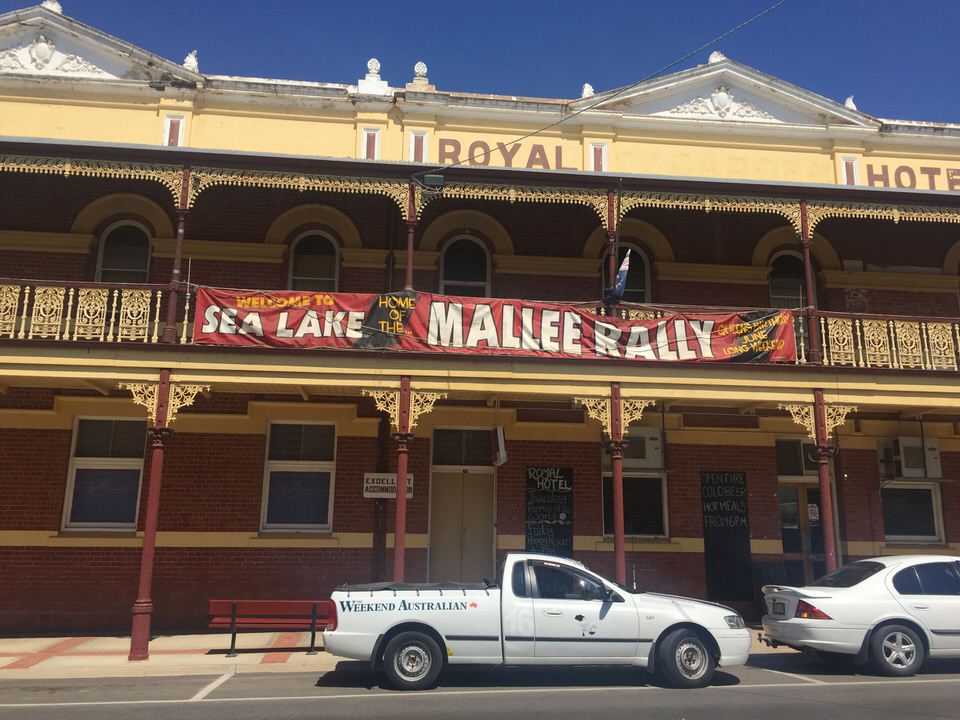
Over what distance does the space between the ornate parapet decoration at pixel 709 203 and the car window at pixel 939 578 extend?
213 inches

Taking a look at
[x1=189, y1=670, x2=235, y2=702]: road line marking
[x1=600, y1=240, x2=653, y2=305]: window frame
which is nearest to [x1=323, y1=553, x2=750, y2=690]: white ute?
[x1=189, y1=670, x2=235, y2=702]: road line marking

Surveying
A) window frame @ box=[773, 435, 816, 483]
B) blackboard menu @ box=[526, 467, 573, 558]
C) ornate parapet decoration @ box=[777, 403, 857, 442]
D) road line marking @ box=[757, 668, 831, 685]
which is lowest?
road line marking @ box=[757, 668, 831, 685]

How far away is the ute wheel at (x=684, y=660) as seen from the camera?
26.7 ft

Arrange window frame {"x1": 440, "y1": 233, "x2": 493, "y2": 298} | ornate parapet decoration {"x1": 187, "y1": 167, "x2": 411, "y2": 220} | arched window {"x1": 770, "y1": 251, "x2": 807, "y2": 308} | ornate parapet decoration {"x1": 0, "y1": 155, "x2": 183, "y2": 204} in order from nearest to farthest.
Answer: ornate parapet decoration {"x1": 0, "y1": 155, "x2": 183, "y2": 204} → ornate parapet decoration {"x1": 187, "y1": 167, "x2": 411, "y2": 220} → window frame {"x1": 440, "y1": 233, "x2": 493, "y2": 298} → arched window {"x1": 770, "y1": 251, "x2": 807, "y2": 308}

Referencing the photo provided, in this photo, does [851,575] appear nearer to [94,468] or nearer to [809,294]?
[809,294]

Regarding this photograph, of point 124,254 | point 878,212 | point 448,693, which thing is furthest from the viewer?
point 124,254

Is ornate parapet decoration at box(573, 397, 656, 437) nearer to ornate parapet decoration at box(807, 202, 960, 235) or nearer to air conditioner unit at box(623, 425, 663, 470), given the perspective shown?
air conditioner unit at box(623, 425, 663, 470)

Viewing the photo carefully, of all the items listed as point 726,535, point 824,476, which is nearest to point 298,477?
point 726,535

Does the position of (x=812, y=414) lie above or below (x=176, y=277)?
below

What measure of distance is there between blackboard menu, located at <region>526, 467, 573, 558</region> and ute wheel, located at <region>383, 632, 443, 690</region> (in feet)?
17.2

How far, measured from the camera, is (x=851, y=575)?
9.39m

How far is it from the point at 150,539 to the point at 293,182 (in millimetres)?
5512

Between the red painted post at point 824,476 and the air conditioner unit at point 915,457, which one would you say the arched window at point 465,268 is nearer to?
the red painted post at point 824,476

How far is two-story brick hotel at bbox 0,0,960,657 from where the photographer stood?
11352 mm
